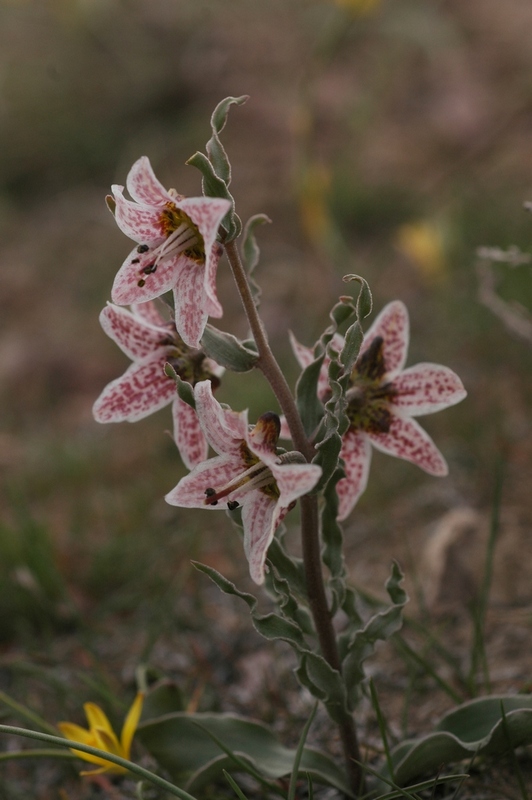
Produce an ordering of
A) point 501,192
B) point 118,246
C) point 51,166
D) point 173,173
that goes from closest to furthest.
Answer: point 501,192
point 118,246
point 173,173
point 51,166

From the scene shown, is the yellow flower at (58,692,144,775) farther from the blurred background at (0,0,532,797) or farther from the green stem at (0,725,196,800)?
the green stem at (0,725,196,800)

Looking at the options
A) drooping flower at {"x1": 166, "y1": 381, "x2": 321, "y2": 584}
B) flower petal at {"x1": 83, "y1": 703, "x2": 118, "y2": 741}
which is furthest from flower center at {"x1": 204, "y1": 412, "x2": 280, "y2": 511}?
flower petal at {"x1": 83, "y1": 703, "x2": 118, "y2": 741}

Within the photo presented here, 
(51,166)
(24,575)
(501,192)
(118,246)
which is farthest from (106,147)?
(24,575)

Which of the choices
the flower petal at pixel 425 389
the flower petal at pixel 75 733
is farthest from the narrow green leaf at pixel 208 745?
the flower petal at pixel 425 389

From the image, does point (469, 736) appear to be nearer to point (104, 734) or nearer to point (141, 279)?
point (104, 734)

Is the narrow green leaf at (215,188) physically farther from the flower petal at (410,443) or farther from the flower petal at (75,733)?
the flower petal at (75,733)

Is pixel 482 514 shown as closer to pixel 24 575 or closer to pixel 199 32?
pixel 24 575
